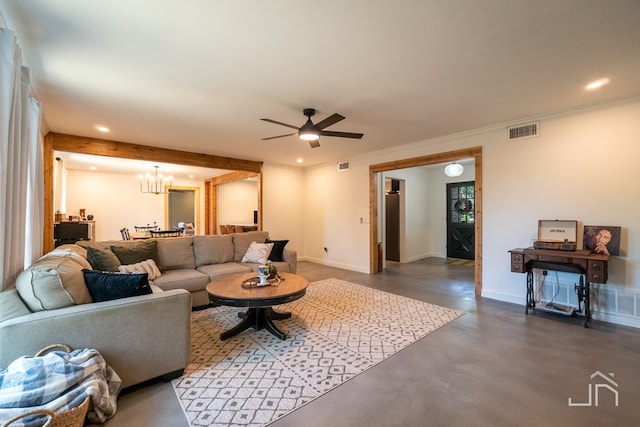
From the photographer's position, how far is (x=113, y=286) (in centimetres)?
209

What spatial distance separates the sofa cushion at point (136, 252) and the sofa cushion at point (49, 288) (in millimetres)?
1553

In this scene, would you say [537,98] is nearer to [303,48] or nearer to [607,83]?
[607,83]

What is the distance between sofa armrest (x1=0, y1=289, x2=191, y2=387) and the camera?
1.69 m

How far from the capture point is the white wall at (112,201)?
752 centimetres

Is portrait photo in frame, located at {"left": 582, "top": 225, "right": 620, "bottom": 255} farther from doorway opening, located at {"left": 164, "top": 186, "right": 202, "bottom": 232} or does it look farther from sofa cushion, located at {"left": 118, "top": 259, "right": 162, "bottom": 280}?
doorway opening, located at {"left": 164, "top": 186, "right": 202, "bottom": 232}

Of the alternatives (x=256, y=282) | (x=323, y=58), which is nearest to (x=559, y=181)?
(x=323, y=58)

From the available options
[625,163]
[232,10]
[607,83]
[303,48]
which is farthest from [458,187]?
[232,10]

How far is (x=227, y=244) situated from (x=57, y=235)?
2.90 metres

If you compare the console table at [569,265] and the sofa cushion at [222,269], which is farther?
the sofa cushion at [222,269]

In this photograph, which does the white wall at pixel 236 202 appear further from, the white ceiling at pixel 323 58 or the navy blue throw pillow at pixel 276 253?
the white ceiling at pixel 323 58

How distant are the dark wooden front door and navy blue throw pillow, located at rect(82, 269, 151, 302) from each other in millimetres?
7388

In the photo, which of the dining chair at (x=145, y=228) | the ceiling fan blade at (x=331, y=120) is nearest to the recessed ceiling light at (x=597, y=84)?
the ceiling fan blade at (x=331, y=120)

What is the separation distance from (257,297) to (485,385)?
194cm

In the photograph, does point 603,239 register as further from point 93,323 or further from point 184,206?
point 184,206
